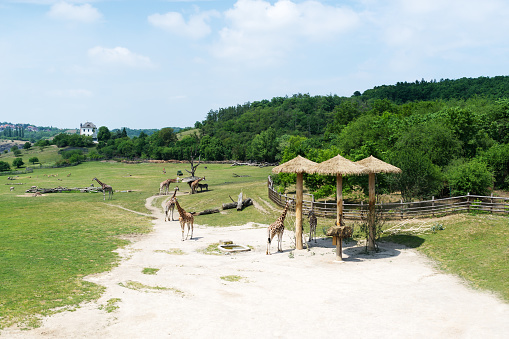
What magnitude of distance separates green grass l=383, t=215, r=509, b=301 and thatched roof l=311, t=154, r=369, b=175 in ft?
19.1

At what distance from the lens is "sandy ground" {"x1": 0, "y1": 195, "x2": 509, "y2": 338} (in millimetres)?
11617

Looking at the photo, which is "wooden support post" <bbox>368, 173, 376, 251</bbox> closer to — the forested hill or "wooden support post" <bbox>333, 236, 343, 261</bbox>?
"wooden support post" <bbox>333, 236, 343, 261</bbox>

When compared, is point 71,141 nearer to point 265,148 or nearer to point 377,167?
point 265,148

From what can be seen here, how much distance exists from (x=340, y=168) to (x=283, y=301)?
861 centimetres

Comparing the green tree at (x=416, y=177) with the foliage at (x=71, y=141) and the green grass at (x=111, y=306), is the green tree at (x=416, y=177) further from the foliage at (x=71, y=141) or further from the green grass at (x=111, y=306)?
the foliage at (x=71, y=141)

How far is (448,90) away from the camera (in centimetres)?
14600

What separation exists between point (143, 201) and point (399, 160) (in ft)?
84.8

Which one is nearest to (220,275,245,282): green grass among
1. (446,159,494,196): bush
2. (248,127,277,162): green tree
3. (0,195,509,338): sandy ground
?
(0,195,509,338): sandy ground

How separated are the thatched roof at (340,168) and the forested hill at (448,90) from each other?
11025 cm

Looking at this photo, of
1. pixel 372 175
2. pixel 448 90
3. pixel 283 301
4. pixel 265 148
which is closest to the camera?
pixel 283 301

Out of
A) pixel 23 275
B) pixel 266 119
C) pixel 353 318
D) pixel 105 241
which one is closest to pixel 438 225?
pixel 353 318

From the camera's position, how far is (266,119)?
153 meters

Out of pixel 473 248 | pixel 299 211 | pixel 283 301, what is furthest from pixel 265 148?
pixel 283 301

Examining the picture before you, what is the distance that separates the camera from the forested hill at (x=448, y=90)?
127 m
